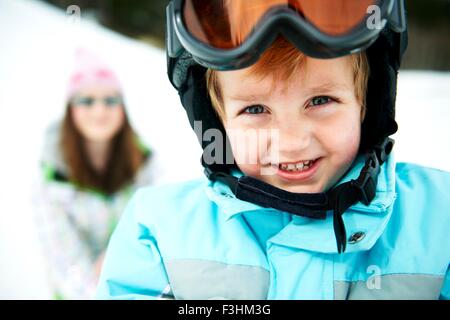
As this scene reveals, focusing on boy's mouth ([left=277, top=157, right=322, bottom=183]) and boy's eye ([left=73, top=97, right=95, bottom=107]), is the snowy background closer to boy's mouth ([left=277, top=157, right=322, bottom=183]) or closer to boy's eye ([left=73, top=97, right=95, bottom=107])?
boy's eye ([left=73, top=97, right=95, bottom=107])

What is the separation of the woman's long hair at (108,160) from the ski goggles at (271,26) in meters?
1.81

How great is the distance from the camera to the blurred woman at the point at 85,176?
97.7 inches

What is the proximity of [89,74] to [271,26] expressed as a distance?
7.43 ft

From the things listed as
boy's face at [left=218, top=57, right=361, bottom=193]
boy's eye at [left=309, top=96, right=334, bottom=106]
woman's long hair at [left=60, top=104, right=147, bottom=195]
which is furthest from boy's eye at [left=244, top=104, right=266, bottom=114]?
woman's long hair at [left=60, top=104, right=147, bottom=195]

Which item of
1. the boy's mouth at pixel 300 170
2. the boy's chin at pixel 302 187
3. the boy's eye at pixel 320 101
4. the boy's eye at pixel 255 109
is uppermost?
the boy's eye at pixel 320 101

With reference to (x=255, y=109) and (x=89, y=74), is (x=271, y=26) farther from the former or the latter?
(x=89, y=74)

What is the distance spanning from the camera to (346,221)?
1.17m

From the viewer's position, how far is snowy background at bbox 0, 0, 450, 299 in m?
2.61

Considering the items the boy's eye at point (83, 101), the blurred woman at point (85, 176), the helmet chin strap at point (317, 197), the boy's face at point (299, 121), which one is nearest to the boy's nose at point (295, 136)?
the boy's face at point (299, 121)

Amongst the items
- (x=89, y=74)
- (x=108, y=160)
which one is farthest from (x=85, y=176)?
(x=89, y=74)

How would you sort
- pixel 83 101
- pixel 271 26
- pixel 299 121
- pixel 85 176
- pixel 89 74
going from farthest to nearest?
pixel 89 74, pixel 83 101, pixel 85 176, pixel 299 121, pixel 271 26

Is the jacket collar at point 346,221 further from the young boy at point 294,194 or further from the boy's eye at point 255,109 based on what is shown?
the boy's eye at point 255,109
